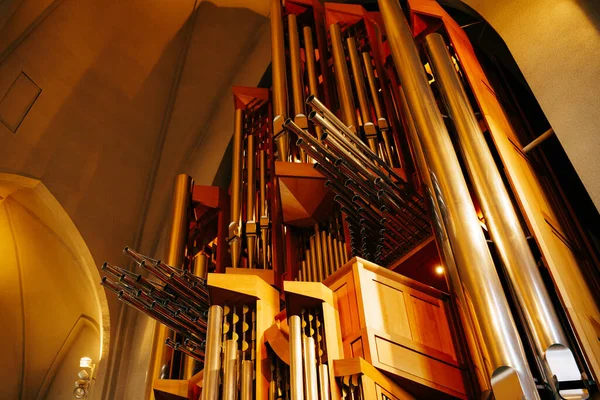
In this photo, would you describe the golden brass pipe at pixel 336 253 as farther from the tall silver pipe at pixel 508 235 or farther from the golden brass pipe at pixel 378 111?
the tall silver pipe at pixel 508 235

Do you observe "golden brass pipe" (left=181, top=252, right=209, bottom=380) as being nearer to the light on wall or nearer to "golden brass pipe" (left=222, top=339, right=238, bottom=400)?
"golden brass pipe" (left=222, top=339, right=238, bottom=400)

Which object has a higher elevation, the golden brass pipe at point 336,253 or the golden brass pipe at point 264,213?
the golden brass pipe at point 264,213

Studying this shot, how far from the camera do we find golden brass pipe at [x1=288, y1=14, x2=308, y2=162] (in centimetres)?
477

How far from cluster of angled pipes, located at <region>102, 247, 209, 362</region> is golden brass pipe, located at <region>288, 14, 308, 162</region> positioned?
125cm

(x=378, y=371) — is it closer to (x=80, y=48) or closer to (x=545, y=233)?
(x=545, y=233)

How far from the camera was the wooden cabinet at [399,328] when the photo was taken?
110 inches

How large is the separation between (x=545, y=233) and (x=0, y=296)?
7088 mm

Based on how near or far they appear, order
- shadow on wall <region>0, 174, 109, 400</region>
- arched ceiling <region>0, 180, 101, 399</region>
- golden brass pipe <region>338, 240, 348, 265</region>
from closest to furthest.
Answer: golden brass pipe <region>338, 240, 348, 265</region>, shadow on wall <region>0, 174, 109, 400</region>, arched ceiling <region>0, 180, 101, 399</region>

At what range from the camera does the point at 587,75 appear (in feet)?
12.2

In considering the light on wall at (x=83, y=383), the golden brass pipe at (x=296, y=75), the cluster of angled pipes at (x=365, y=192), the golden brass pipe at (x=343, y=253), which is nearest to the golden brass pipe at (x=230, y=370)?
the cluster of angled pipes at (x=365, y=192)

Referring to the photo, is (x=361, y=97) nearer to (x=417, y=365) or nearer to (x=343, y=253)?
(x=343, y=253)

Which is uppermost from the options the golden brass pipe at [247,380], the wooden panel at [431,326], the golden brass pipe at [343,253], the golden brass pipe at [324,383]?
Answer: the golden brass pipe at [343,253]

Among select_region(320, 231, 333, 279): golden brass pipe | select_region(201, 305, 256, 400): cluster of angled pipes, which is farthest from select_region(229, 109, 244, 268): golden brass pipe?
select_region(201, 305, 256, 400): cluster of angled pipes

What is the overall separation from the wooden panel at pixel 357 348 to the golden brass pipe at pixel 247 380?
19.7 inches
